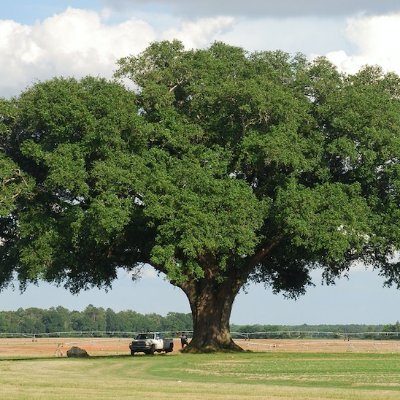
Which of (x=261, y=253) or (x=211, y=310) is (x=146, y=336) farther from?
(x=261, y=253)

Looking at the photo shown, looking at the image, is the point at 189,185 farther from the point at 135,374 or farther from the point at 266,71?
the point at 135,374

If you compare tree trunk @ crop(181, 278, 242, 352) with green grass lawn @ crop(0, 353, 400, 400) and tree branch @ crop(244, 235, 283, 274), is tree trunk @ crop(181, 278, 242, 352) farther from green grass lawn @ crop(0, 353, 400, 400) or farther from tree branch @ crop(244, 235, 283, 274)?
green grass lawn @ crop(0, 353, 400, 400)

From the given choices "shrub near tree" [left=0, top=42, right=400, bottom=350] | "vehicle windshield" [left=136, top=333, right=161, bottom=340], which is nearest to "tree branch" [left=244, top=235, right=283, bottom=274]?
"shrub near tree" [left=0, top=42, right=400, bottom=350]

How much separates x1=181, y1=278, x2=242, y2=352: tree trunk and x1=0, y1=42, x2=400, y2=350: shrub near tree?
3.4 inches

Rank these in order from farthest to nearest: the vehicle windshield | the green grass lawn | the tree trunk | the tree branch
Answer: the vehicle windshield
the tree trunk
the tree branch
the green grass lawn

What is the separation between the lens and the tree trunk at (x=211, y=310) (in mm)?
63844

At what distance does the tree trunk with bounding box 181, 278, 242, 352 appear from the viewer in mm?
63844

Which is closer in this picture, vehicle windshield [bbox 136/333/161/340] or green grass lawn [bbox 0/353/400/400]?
green grass lawn [bbox 0/353/400/400]

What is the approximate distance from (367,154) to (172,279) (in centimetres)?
1228

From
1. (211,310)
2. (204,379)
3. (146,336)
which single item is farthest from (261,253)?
(204,379)

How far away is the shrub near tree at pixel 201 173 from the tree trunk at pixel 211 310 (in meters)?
0.09

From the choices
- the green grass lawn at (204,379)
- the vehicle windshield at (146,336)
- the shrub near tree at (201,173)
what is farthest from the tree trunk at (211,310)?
the green grass lawn at (204,379)

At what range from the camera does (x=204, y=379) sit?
38.1 m

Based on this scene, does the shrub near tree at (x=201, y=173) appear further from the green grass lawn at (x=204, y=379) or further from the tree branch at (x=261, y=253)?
the green grass lawn at (x=204, y=379)
